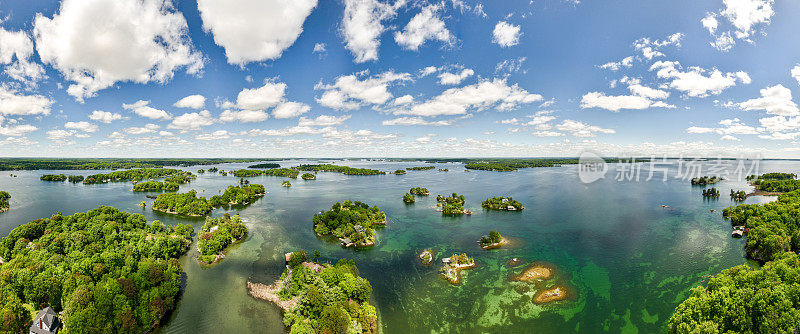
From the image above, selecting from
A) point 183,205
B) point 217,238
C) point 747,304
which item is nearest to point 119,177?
point 183,205

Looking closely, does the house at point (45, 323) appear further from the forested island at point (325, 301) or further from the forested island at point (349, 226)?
the forested island at point (349, 226)

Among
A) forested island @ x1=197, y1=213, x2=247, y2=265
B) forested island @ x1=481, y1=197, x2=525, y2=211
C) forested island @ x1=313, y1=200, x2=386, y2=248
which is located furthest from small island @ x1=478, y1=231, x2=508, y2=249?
forested island @ x1=197, y1=213, x2=247, y2=265

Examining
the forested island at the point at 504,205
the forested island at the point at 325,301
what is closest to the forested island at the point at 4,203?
the forested island at the point at 325,301

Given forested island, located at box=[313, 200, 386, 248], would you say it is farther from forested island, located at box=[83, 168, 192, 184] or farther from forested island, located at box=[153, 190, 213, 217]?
forested island, located at box=[83, 168, 192, 184]

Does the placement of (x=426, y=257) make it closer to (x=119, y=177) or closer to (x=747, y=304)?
(x=747, y=304)

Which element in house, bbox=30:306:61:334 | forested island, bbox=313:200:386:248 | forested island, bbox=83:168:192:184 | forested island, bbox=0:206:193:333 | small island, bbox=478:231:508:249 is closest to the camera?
house, bbox=30:306:61:334

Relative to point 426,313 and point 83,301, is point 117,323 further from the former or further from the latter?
point 426,313

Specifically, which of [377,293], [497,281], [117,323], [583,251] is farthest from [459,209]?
[117,323]

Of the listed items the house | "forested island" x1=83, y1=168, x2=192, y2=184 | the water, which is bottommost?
the water
